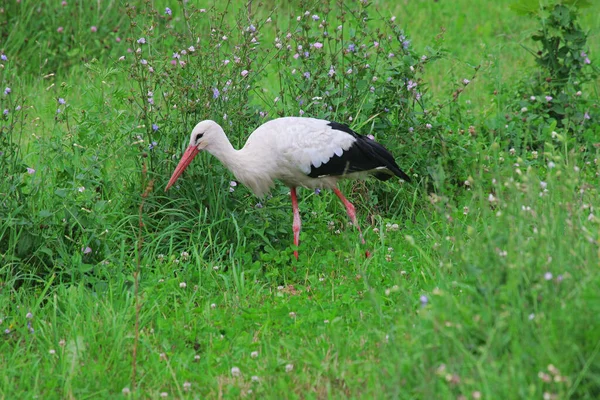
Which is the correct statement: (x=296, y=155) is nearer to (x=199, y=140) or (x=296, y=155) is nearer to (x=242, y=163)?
(x=242, y=163)

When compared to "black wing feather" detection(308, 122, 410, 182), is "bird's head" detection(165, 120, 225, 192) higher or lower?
higher

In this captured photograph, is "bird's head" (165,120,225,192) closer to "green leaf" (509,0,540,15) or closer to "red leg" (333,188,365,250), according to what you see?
"red leg" (333,188,365,250)

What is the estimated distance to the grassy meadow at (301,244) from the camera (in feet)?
11.0

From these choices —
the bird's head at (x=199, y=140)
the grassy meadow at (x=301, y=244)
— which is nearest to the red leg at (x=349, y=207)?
the grassy meadow at (x=301, y=244)

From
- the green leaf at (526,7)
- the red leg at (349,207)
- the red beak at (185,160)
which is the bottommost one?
the red leg at (349,207)

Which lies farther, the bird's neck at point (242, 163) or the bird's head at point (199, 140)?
the bird's neck at point (242, 163)

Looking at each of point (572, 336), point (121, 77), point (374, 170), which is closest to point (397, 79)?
point (374, 170)

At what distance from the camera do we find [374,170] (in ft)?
18.8

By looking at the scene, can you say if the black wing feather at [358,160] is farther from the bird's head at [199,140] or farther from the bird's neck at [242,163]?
the bird's head at [199,140]

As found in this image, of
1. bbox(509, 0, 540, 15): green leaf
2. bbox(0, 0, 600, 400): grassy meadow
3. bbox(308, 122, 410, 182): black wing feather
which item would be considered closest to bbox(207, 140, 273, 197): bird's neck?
bbox(0, 0, 600, 400): grassy meadow

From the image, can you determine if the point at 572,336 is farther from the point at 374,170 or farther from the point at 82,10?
the point at 82,10

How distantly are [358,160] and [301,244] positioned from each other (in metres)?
0.63

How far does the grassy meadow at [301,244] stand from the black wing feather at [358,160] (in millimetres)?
319

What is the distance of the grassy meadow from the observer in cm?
334
